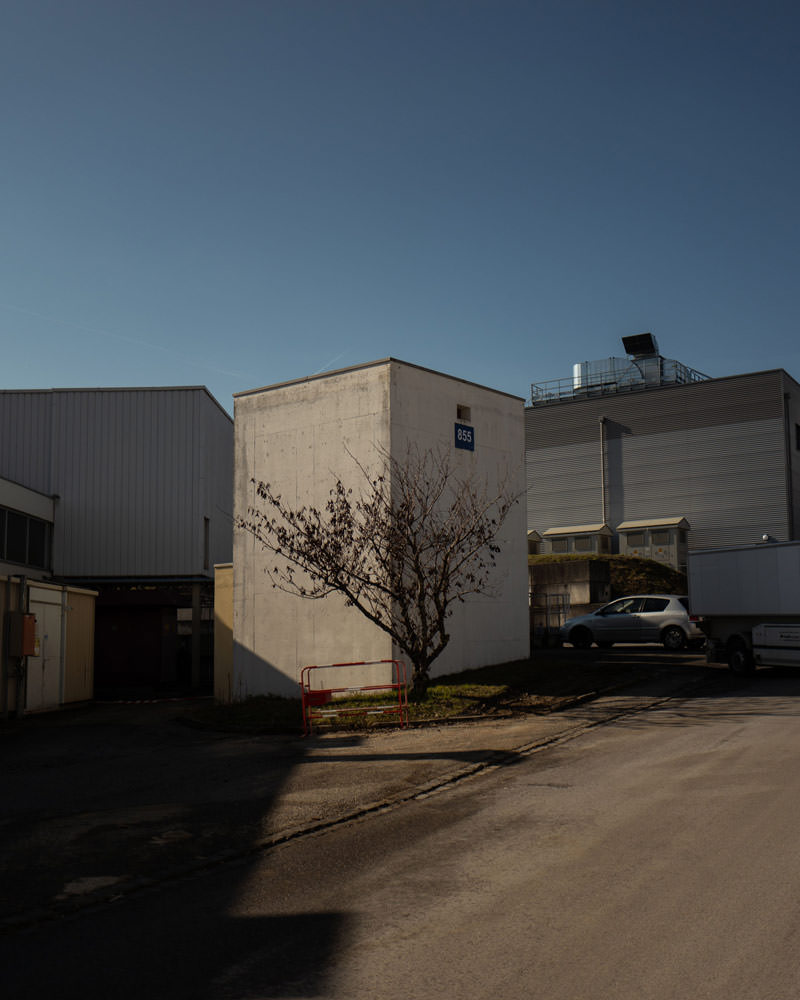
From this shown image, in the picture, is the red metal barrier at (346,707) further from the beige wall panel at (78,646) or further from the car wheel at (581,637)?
the car wheel at (581,637)

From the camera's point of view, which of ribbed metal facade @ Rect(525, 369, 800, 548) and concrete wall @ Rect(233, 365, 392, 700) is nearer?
concrete wall @ Rect(233, 365, 392, 700)

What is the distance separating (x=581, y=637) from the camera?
29.0m

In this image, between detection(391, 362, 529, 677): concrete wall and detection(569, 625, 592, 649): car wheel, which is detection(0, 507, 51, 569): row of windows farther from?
detection(569, 625, 592, 649): car wheel

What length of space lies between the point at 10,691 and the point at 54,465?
1573cm

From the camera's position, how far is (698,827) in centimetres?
746

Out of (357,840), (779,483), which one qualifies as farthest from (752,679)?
(779,483)

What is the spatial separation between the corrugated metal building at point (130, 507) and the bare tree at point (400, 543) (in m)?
12.9

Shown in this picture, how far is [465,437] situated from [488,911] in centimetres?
1577

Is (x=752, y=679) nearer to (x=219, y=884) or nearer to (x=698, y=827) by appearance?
(x=698, y=827)

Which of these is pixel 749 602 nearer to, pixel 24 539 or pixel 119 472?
pixel 119 472

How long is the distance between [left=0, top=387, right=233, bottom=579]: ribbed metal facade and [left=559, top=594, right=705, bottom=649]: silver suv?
13.5 metres

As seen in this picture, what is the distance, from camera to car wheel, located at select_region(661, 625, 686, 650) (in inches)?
1065

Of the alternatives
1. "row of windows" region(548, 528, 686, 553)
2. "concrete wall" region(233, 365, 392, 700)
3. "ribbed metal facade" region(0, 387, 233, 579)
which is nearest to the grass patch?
"concrete wall" region(233, 365, 392, 700)

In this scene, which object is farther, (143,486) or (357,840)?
(143,486)
